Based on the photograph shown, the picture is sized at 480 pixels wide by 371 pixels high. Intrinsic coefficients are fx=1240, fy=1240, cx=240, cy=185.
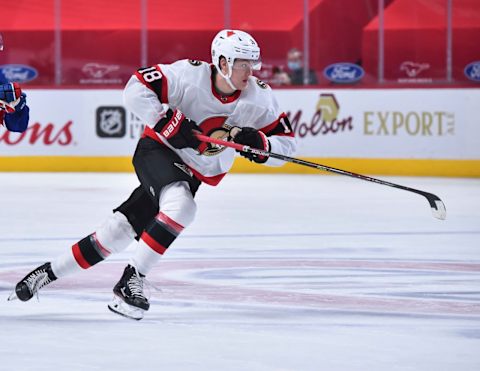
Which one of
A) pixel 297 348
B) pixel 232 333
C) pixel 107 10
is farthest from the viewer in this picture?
pixel 107 10

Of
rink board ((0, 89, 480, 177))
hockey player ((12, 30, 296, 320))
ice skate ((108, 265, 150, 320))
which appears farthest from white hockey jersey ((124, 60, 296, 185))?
rink board ((0, 89, 480, 177))

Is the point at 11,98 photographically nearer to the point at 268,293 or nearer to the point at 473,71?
the point at 268,293

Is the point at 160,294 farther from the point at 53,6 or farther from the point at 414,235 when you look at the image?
the point at 53,6

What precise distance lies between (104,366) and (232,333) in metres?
0.62

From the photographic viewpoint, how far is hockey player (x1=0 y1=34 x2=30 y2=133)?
4.24 m

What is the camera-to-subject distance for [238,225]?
7.12m

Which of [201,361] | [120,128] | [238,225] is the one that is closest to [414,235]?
[238,225]

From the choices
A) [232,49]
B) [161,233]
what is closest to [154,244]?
[161,233]

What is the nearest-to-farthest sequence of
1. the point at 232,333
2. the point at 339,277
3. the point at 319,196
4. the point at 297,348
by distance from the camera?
the point at 297,348, the point at 232,333, the point at 339,277, the point at 319,196

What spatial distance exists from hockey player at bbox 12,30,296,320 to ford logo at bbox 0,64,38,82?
8.34 m

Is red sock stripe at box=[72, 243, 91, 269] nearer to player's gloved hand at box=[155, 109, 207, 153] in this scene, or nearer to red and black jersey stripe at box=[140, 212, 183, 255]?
red and black jersey stripe at box=[140, 212, 183, 255]

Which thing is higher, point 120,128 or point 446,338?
point 446,338

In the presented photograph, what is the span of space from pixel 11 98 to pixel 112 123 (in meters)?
7.54

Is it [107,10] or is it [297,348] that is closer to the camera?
[297,348]
